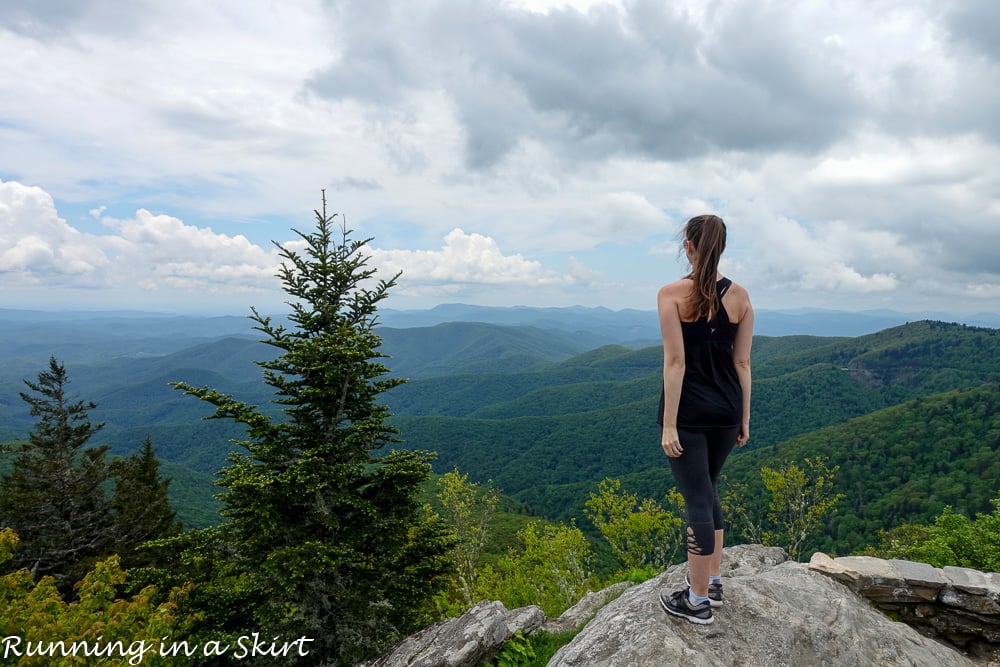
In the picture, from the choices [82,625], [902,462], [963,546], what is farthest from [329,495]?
[902,462]

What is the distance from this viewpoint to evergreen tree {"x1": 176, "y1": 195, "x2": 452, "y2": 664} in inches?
460

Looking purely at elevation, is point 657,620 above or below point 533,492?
above

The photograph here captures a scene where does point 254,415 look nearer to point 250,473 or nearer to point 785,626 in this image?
point 250,473

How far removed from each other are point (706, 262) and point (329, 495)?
11.7 metres

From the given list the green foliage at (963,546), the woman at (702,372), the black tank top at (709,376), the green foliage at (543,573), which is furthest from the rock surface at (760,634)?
the green foliage at (543,573)

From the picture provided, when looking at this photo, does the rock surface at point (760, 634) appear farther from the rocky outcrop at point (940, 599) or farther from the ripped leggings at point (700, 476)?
the ripped leggings at point (700, 476)

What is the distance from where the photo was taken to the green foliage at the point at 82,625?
7941mm

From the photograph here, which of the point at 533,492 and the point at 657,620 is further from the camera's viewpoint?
the point at 533,492

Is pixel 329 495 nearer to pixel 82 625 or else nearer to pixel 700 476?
pixel 82 625

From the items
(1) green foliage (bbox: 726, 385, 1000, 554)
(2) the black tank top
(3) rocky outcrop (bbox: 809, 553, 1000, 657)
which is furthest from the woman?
(1) green foliage (bbox: 726, 385, 1000, 554)

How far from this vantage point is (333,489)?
12.6 metres

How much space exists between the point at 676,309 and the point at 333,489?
11.2 metres

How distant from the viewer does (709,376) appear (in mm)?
4625

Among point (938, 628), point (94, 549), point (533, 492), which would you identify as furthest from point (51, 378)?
point (533, 492)
